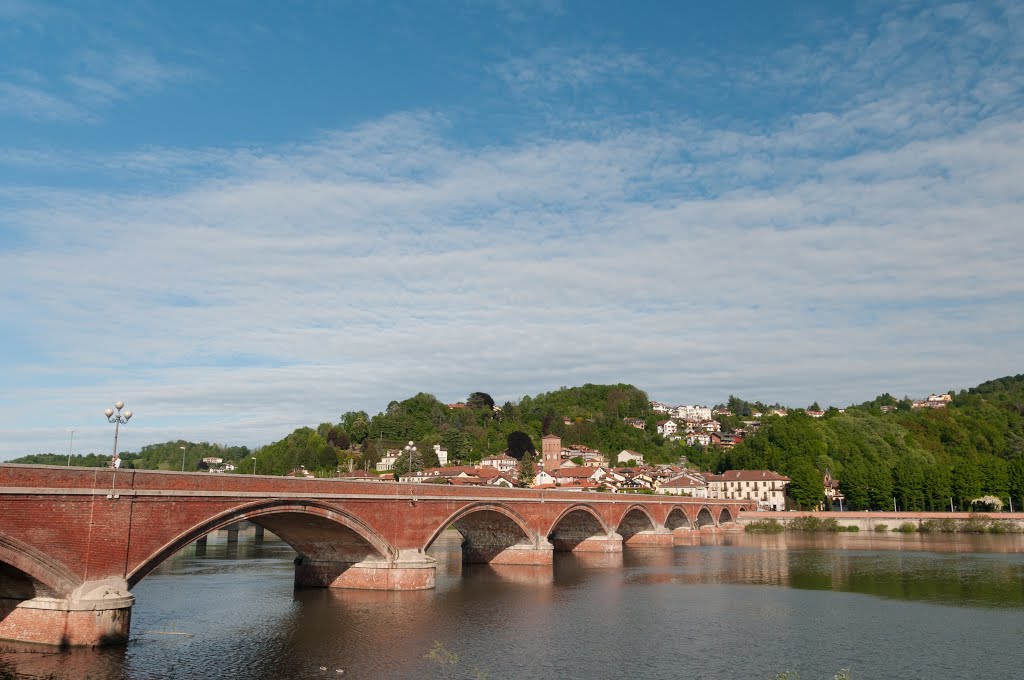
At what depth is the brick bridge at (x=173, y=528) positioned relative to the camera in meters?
23.6

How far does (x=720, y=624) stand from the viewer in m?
32.5

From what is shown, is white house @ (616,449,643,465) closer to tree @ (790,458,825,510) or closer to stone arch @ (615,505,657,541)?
tree @ (790,458,825,510)

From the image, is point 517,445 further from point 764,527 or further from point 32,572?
point 32,572

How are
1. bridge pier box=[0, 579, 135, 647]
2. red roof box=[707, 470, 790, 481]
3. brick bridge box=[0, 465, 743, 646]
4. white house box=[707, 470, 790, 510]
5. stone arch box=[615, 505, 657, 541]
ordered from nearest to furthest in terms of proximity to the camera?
1. brick bridge box=[0, 465, 743, 646]
2. bridge pier box=[0, 579, 135, 647]
3. stone arch box=[615, 505, 657, 541]
4. white house box=[707, 470, 790, 510]
5. red roof box=[707, 470, 790, 481]

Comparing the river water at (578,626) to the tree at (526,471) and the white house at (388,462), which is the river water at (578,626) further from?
the white house at (388,462)

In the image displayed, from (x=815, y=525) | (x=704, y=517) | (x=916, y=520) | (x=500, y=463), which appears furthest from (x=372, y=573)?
(x=500, y=463)

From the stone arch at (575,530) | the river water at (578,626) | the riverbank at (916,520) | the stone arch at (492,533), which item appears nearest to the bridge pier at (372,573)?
the river water at (578,626)

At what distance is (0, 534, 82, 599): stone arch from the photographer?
22562 mm

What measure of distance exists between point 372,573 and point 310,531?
4.41 metres

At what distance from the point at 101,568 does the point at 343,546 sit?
16834 mm

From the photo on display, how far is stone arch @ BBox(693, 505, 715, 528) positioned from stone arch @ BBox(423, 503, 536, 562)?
1904 inches

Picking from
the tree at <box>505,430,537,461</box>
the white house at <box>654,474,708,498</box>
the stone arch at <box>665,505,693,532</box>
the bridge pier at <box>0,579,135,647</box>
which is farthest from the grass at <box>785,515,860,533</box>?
the bridge pier at <box>0,579,135,647</box>

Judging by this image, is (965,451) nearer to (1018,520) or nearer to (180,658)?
(1018,520)

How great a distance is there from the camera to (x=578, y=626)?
3222 cm
